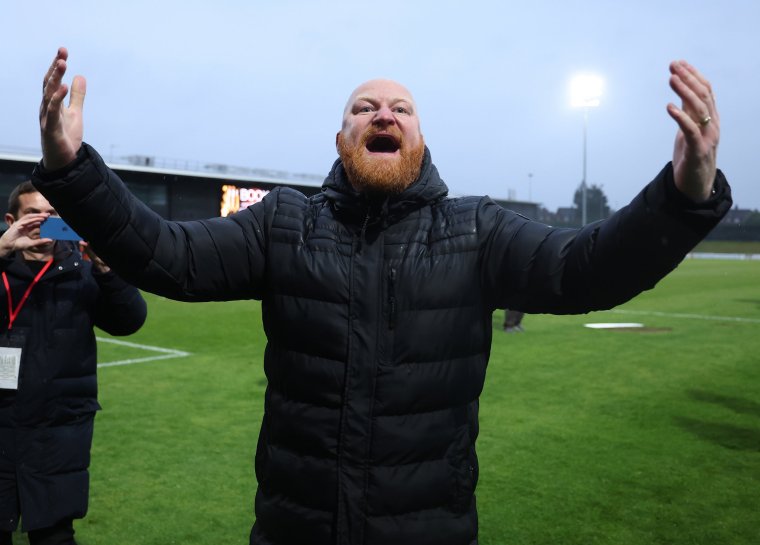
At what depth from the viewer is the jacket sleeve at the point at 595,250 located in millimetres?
1679

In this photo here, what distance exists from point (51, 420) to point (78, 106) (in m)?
2.03

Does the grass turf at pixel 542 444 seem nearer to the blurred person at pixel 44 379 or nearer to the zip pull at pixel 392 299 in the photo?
the blurred person at pixel 44 379

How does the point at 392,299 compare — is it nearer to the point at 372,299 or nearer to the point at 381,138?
the point at 372,299

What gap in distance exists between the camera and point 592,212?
389 ft

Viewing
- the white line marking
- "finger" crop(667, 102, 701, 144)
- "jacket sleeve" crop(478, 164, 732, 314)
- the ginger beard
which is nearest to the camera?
"finger" crop(667, 102, 701, 144)

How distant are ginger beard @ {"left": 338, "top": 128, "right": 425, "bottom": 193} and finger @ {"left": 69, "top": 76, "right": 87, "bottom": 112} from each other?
0.67 metres

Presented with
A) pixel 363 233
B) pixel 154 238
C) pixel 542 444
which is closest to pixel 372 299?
pixel 363 233

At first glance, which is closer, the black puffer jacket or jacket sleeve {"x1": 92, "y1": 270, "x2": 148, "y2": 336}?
the black puffer jacket

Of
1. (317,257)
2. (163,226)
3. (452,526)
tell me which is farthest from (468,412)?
(163,226)

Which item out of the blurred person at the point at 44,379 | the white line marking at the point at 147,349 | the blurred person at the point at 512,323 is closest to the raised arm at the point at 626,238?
the blurred person at the point at 44,379

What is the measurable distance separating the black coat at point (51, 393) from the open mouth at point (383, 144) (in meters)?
1.84

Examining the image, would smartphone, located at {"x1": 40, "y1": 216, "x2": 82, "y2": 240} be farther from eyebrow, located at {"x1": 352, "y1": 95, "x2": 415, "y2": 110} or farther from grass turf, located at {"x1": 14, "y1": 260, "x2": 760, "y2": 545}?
grass turf, located at {"x1": 14, "y1": 260, "x2": 760, "y2": 545}

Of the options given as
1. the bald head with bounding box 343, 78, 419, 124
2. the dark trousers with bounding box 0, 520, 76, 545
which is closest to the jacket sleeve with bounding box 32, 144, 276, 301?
the bald head with bounding box 343, 78, 419, 124

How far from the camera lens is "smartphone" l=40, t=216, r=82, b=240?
10.1ft
